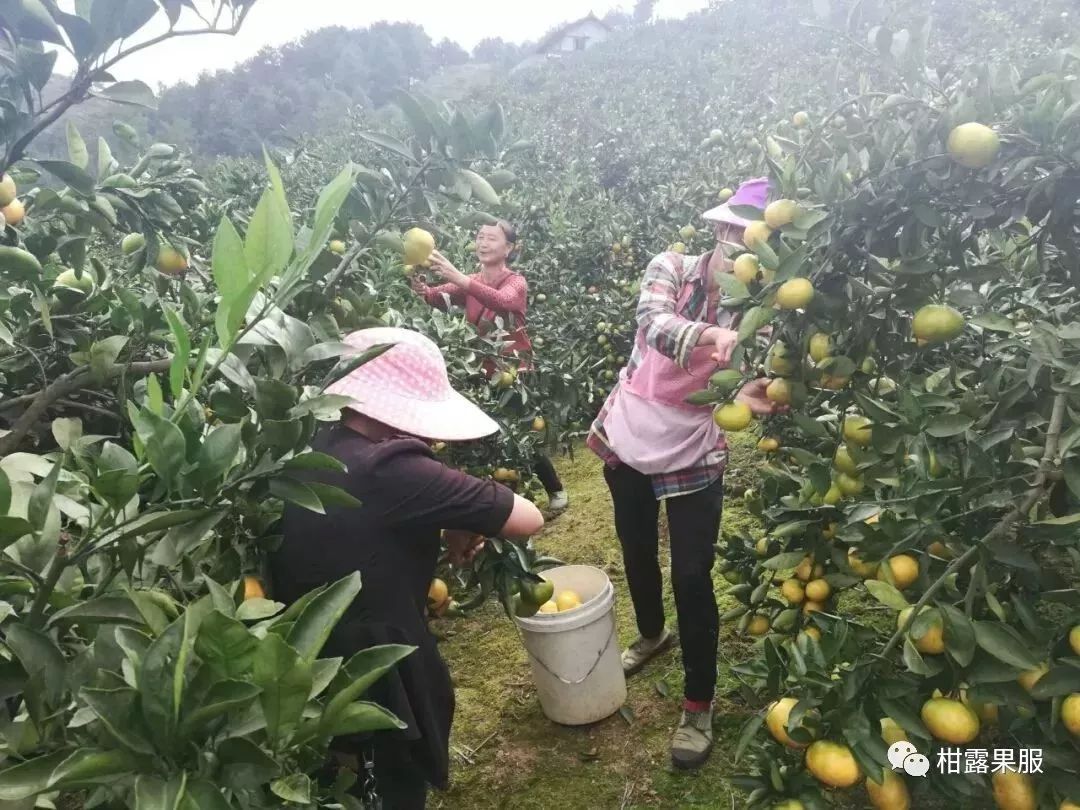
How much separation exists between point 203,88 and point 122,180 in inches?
1102

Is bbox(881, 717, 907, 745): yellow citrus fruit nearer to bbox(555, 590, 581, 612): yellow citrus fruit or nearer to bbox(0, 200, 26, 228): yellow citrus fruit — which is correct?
bbox(555, 590, 581, 612): yellow citrus fruit

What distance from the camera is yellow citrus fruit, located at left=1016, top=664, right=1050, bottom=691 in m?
1.01

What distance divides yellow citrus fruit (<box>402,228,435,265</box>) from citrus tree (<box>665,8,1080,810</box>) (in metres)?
0.67

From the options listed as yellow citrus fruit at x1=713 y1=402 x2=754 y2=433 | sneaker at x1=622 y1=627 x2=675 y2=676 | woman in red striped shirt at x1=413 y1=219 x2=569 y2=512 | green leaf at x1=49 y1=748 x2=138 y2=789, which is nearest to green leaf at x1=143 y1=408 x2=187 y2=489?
green leaf at x1=49 y1=748 x2=138 y2=789

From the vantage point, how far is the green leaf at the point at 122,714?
1.87 feet

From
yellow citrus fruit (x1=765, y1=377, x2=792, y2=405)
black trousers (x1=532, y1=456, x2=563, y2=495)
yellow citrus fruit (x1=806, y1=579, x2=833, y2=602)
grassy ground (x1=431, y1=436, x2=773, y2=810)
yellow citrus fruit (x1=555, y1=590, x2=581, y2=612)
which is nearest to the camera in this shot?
yellow citrus fruit (x1=765, y1=377, x2=792, y2=405)

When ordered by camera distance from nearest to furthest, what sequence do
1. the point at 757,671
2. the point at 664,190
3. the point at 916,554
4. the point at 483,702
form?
the point at 916,554
the point at 757,671
the point at 483,702
the point at 664,190

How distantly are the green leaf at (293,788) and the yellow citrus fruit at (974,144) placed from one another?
1.12m

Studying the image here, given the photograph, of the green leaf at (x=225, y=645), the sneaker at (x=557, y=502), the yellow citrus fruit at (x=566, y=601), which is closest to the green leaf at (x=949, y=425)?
the green leaf at (x=225, y=645)

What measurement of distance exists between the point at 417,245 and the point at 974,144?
106 cm

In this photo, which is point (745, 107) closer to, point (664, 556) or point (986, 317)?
point (664, 556)

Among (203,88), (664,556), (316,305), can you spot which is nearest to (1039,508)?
(316,305)

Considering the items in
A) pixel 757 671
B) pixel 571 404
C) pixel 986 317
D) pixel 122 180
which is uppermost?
pixel 122 180

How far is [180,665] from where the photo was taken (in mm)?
557
